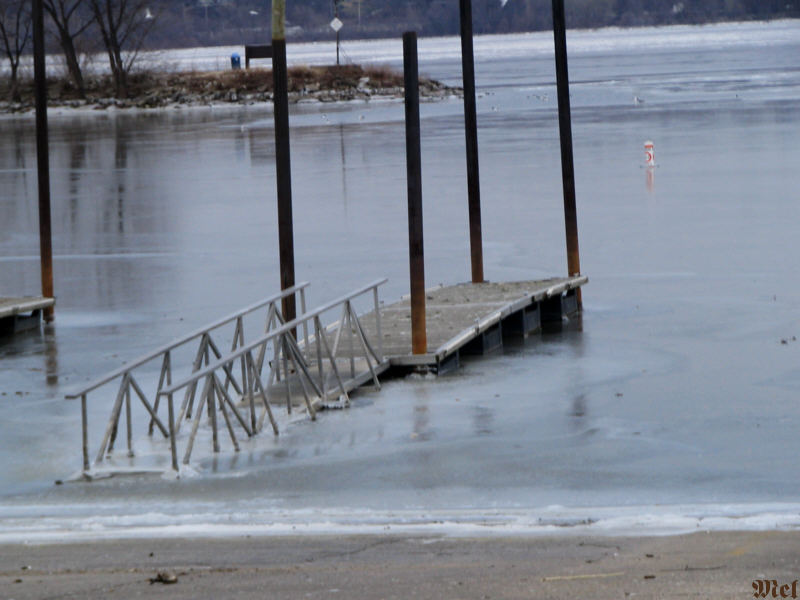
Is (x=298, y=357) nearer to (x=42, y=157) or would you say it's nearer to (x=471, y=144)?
(x=42, y=157)

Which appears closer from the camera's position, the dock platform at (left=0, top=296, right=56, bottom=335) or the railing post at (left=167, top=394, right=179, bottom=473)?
the railing post at (left=167, top=394, right=179, bottom=473)

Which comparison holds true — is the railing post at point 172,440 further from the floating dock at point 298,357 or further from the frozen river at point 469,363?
the frozen river at point 469,363

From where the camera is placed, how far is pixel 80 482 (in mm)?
10875

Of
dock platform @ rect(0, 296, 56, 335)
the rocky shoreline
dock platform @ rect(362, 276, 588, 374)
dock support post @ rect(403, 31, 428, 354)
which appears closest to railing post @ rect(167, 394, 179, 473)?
dock platform @ rect(362, 276, 588, 374)

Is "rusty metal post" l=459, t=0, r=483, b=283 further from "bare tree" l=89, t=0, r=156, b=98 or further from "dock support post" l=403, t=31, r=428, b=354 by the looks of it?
"bare tree" l=89, t=0, r=156, b=98

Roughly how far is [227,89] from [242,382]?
71.2 metres

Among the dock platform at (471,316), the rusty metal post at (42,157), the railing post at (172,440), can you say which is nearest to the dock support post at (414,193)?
the dock platform at (471,316)

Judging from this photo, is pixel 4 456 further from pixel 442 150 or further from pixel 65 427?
pixel 442 150

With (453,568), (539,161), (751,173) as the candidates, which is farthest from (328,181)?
(453,568)

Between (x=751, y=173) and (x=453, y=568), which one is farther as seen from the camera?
(x=751, y=173)

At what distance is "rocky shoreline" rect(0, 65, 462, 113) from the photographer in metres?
80.1

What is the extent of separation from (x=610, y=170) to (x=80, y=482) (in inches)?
1014

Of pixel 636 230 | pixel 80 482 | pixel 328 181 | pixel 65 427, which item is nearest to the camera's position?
pixel 80 482

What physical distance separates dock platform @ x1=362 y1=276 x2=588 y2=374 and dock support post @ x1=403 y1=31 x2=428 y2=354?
264 mm
